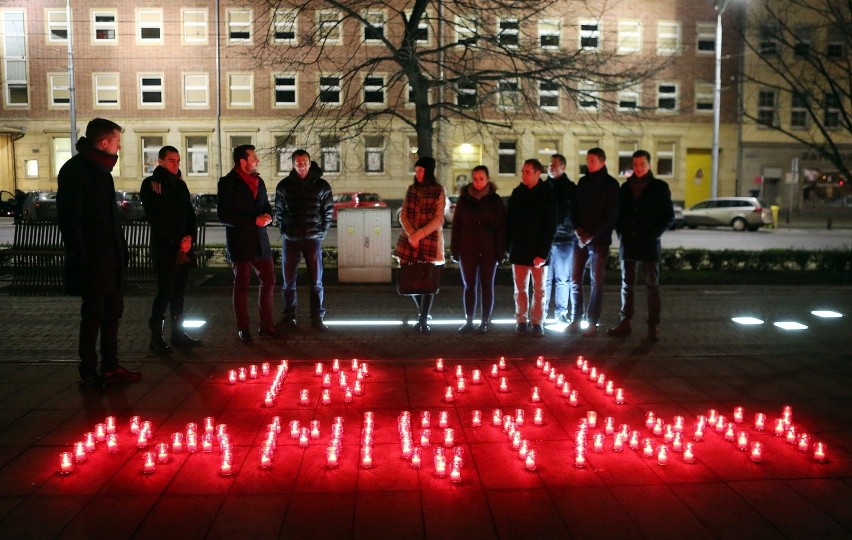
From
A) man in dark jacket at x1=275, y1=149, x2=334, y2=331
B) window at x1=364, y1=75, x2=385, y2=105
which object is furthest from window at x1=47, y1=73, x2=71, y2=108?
man in dark jacket at x1=275, y1=149, x2=334, y2=331

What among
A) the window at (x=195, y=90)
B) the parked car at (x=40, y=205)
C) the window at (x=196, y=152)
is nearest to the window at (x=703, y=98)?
the window at (x=195, y=90)

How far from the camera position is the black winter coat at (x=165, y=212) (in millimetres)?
7621

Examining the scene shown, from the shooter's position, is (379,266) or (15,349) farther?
(379,266)

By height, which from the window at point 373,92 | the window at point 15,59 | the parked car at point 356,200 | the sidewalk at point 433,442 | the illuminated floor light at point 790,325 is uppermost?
the window at point 15,59

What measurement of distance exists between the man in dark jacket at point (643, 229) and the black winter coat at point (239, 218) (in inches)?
165

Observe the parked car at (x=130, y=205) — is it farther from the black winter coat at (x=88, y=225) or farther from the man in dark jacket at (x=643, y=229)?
the man in dark jacket at (x=643, y=229)

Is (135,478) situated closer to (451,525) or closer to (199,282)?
(451,525)

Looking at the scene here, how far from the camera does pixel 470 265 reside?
8672 millimetres

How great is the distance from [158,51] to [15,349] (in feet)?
123

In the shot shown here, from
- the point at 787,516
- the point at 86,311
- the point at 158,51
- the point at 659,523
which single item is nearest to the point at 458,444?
the point at 659,523

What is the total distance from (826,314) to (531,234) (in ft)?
16.3

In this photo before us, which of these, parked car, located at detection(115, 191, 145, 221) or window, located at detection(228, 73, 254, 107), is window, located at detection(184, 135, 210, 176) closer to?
window, located at detection(228, 73, 254, 107)

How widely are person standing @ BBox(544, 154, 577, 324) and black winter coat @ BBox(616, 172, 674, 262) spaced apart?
62 centimetres

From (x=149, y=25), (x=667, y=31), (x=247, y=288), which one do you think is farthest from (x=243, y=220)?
(x=667, y=31)
